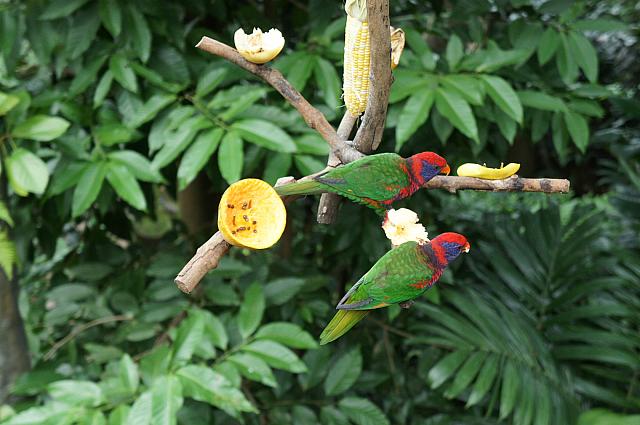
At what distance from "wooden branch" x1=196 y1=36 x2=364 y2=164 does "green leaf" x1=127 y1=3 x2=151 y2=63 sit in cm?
72

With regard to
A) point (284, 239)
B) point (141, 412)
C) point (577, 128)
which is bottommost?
point (284, 239)

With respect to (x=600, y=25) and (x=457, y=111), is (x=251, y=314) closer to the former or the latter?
(x=457, y=111)

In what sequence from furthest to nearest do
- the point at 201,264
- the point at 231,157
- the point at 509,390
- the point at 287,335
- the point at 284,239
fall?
1. the point at 284,239
2. the point at 509,390
3. the point at 287,335
4. the point at 231,157
5. the point at 201,264

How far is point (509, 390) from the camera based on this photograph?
116 centimetres

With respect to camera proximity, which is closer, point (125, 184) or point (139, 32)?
point (125, 184)

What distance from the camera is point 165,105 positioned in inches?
39.6

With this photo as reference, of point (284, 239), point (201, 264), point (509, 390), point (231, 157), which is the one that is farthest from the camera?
point (284, 239)

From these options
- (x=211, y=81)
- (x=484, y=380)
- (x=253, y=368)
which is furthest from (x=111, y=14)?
(x=484, y=380)

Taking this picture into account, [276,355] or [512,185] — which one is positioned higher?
[512,185]

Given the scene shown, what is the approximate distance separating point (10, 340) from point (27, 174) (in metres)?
0.44

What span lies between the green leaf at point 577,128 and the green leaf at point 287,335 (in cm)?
57

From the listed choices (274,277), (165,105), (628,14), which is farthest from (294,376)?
(628,14)

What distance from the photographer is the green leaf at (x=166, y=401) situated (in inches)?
33.2

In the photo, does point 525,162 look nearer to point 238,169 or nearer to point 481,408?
point 481,408
